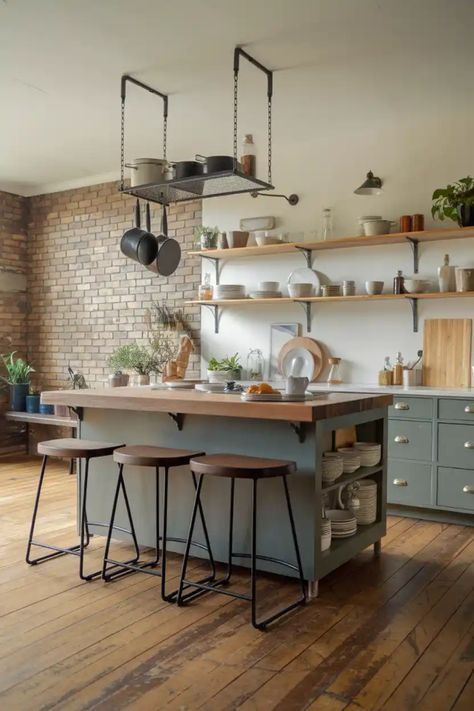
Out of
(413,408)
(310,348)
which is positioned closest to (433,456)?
(413,408)

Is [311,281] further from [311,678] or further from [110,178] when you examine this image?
[311,678]

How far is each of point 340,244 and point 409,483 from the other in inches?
76.4

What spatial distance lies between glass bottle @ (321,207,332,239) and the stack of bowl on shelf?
570 millimetres

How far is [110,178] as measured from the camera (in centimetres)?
675

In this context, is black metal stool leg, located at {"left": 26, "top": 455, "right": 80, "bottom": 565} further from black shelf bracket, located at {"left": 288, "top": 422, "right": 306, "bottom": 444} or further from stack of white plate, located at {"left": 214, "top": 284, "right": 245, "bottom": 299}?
stack of white plate, located at {"left": 214, "top": 284, "right": 245, "bottom": 299}

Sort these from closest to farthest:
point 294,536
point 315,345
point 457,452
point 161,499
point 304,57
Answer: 1. point 294,536
2. point 161,499
3. point 304,57
4. point 457,452
5. point 315,345

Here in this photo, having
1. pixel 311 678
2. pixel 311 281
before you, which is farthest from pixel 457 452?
pixel 311 678

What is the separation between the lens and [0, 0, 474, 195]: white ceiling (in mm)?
3434

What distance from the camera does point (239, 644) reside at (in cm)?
263

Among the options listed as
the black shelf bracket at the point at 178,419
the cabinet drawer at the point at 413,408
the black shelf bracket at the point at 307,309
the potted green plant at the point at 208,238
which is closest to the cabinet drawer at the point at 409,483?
the cabinet drawer at the point at 413,408

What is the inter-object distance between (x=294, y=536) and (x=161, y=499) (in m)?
0.96

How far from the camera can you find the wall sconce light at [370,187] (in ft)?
16.6

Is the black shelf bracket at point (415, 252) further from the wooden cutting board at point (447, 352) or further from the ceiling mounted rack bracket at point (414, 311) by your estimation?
the wooden cutting board at point (447, 352)

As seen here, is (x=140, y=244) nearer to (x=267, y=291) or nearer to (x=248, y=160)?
(x=248, y=160)
